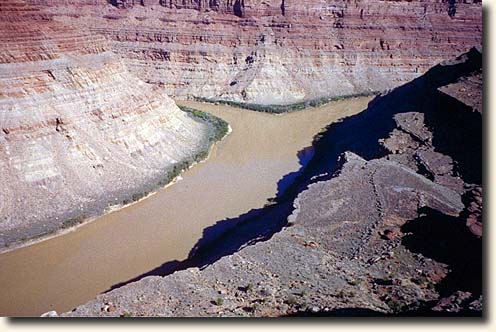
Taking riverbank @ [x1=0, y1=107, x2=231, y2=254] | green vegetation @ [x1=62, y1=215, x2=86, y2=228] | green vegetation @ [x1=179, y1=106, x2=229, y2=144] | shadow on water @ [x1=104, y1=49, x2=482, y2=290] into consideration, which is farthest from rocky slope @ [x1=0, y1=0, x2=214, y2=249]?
green vegetation @ [x1=179, y1=106, x2=229, y2=144]

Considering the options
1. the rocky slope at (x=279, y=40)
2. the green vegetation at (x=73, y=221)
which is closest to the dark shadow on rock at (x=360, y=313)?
the green vegetation at (x=73, y=221)

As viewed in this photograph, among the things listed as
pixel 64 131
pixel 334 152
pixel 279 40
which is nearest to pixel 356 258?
pixel 64 131

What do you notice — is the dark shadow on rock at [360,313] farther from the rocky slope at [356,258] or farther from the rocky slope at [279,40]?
the rocky slope at [279,40]

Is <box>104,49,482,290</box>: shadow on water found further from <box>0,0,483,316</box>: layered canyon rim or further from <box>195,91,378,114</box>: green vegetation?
<box>195,91,378,114</box>: green vegetation

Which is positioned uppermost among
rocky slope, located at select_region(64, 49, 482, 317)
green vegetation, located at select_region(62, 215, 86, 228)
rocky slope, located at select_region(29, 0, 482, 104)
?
rocky slope, located at select_region(29, 0, 482, 104)

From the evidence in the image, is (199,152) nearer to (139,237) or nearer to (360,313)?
(139,237)

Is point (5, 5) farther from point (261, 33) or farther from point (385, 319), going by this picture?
point (261, 33)
